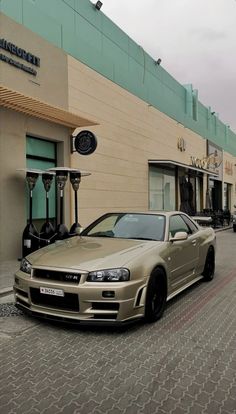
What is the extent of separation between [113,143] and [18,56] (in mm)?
6108

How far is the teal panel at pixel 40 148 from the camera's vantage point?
1095cm

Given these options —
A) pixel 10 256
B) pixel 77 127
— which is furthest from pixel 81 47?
pixel 10 256

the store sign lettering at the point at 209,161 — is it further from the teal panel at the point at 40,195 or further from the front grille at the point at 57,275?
the front grille at the point at 57,275

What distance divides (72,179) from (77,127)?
2.26 metres

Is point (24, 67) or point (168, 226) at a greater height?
point (24, 67)

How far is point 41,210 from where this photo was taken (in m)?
11.4

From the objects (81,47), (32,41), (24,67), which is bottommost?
(24,67)

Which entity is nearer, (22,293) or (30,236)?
(22,293)

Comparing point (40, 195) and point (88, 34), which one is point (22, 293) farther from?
point (88, 34)

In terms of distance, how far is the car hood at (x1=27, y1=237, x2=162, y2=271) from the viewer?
4.70 metres

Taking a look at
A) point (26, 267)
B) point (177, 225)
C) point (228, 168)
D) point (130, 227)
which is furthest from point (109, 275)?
point (228, 168)

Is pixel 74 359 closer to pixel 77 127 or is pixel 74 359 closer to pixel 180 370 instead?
pixel 180 370

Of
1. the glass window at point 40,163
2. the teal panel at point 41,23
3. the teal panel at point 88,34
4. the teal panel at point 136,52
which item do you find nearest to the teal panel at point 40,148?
the glass window at point 40,163

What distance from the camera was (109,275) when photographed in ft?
14.9
